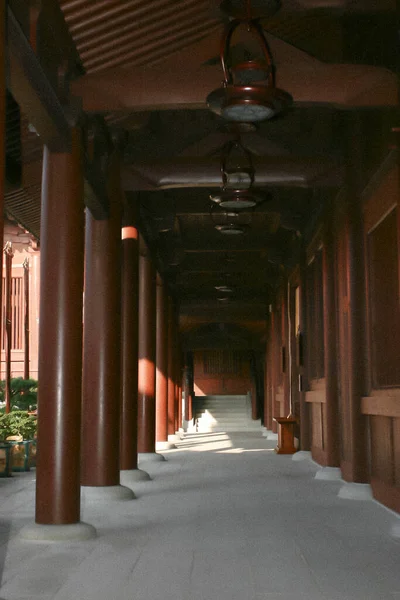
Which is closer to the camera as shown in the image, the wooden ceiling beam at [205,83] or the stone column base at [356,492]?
the wooden ceiling beam at [205,83]

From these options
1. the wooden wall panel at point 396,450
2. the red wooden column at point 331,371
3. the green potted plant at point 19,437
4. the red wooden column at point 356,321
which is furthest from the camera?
the green potted plant at point 19,437

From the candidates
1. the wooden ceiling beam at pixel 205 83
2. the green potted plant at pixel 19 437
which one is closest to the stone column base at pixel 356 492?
the wooden ceiling beam at pixel 205 83

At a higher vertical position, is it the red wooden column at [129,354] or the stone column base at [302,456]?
the red wooden column at [129,354]

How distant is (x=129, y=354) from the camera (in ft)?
28.9

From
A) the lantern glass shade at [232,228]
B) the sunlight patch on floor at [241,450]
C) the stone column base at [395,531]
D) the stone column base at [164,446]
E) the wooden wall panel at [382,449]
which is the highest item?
the lantern glass shade at [232,228]

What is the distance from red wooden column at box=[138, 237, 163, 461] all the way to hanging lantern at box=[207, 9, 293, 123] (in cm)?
650

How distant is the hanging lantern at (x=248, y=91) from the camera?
4207mm

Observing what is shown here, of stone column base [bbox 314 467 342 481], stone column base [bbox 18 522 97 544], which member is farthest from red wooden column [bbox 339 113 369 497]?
stone column base [bbox 18 522 97 544]

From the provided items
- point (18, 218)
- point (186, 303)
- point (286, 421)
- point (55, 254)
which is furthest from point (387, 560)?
point (186, 303)

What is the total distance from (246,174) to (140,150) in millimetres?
2565

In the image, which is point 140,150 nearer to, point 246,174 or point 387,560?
point 246,174

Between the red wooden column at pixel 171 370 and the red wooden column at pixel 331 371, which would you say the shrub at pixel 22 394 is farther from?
the red wooden column at pixel 331 371

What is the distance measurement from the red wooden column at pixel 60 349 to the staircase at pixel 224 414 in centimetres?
1866

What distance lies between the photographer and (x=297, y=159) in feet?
26.7
